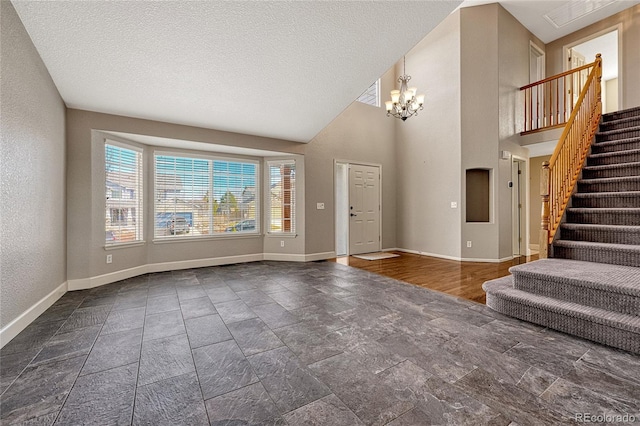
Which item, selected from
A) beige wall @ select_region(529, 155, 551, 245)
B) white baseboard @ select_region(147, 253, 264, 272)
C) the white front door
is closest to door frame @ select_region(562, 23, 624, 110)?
beige wall @ select_region(529, 155, 551, 245)

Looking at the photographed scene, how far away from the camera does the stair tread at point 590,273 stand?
2.10 meters

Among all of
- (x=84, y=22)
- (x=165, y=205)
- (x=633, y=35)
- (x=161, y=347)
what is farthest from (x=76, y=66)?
(x=633, y=35)

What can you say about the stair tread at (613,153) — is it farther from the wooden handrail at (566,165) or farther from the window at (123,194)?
the window at (123,194)

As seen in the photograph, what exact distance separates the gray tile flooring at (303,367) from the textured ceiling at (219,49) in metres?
2.48

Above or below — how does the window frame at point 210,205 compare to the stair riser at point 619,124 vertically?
below

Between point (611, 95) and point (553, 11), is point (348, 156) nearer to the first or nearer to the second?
point (553, 11)

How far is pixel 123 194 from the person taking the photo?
13.7 ft

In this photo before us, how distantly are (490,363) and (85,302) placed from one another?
4082 mm

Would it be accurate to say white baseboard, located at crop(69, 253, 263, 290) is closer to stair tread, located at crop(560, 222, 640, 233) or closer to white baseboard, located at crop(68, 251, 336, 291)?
white baseboard, located at crop(68, 251, 336, 291)

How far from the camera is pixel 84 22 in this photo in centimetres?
209

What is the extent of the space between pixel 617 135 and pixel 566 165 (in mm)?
1373

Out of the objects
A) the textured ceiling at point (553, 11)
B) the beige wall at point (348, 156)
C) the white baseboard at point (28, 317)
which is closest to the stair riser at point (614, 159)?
the textured ceiling at point (553, 11)

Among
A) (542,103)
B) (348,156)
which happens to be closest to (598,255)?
(542,103)

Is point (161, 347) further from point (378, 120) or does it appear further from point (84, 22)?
point (378, 120)
